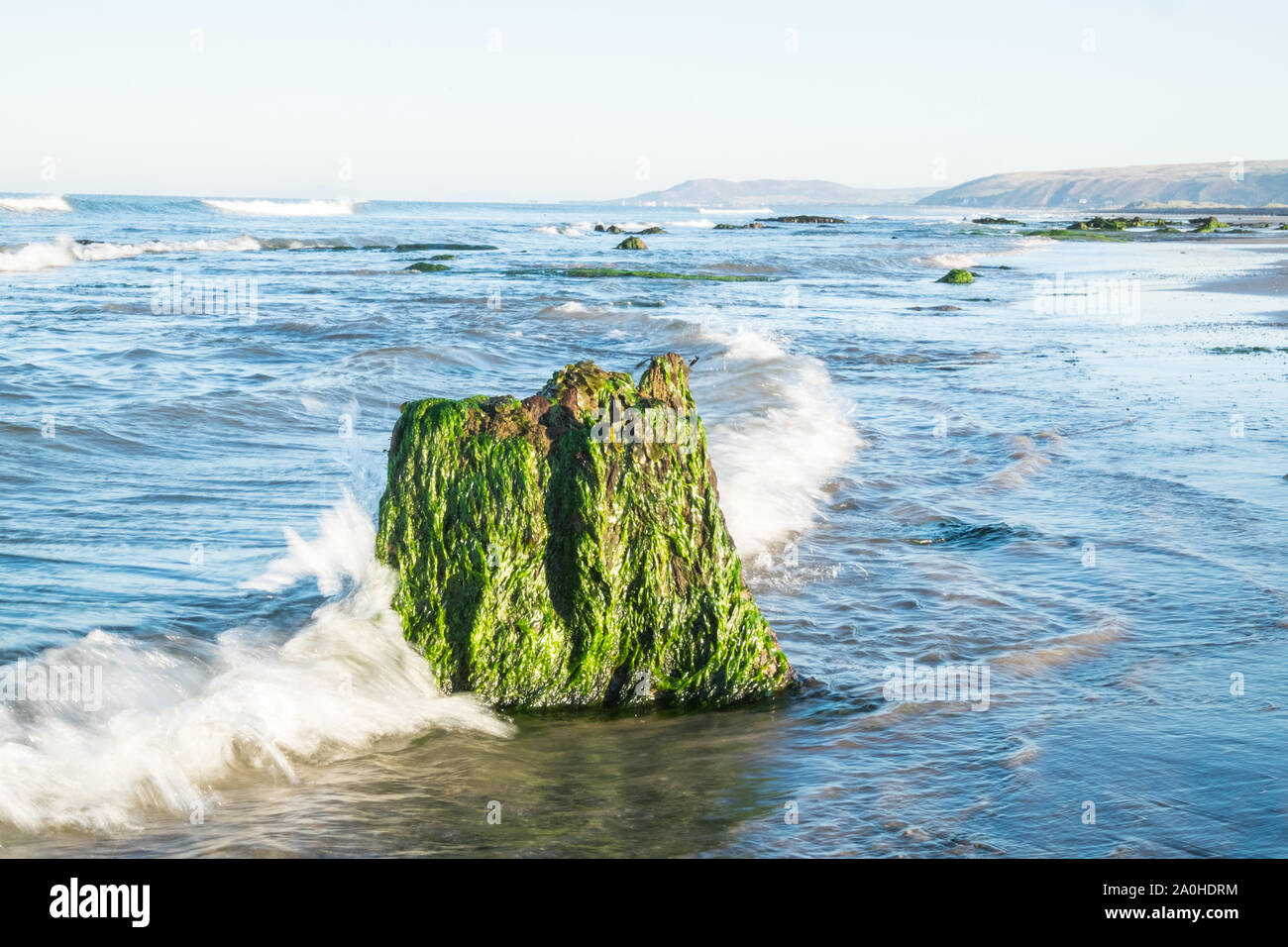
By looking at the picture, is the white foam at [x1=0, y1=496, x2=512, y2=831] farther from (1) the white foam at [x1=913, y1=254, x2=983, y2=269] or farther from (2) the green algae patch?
(2) the green algae patch

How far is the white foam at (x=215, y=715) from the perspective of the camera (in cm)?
413

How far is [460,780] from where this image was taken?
4309 mm

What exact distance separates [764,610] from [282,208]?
356 feet

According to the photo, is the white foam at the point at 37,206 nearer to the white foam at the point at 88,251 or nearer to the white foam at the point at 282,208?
the white foam at the point at 282,208

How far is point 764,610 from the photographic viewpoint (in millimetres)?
6262

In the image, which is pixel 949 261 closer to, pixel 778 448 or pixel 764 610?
pixel 778 448

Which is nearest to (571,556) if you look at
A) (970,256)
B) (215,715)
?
(215,715)

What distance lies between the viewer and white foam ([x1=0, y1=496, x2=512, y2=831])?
4129mm

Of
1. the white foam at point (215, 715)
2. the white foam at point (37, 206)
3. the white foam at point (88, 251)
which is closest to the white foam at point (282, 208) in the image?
the white foam at point (37, 206)

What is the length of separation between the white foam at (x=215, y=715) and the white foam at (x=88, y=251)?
29.6 meters

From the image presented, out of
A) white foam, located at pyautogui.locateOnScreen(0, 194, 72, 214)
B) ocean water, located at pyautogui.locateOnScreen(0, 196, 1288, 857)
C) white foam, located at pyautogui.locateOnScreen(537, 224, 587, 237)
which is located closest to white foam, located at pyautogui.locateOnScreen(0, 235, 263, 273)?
ocean water, located at pyautogui.locateOnScreen(0, 196, 1288, 857)

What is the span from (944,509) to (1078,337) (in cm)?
1194

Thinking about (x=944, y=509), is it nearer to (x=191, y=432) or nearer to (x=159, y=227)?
(x=191, y=432)
